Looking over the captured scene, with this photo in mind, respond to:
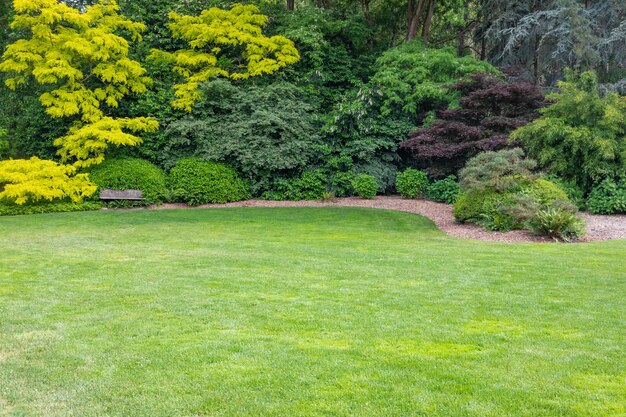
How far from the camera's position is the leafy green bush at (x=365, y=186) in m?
16.8

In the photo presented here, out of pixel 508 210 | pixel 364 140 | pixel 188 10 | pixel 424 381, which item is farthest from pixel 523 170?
pixel 188 10

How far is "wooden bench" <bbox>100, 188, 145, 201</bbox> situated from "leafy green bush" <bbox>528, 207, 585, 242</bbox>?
10.7 meters

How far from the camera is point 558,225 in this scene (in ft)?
34.8

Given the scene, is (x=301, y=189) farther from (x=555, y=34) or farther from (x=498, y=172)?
(x=555, y=34)

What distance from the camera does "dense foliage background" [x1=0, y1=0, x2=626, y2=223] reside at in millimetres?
15992

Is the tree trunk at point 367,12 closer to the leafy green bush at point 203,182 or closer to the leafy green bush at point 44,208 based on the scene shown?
the leafy green bush at point 203,182

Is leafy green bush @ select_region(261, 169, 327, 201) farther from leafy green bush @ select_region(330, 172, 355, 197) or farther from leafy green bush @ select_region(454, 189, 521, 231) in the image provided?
leafy green bush @ select_region(454, 189, 521, 231)

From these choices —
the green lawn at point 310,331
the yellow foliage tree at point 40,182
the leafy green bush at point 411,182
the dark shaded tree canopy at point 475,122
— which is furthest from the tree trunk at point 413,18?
the green lawn at point 310,331

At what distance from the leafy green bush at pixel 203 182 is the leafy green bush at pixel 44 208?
234 centimetres

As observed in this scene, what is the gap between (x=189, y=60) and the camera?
18.1 meters

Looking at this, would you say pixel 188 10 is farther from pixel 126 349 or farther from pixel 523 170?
pixel 126 349

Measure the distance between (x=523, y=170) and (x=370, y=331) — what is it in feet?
29.0

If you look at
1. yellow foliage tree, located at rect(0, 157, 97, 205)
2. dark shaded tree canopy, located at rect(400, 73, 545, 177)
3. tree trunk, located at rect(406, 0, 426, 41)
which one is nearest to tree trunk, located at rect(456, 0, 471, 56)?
tree trunk, located at rect(406, 0, 426, 41)

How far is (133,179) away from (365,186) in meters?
6.94
